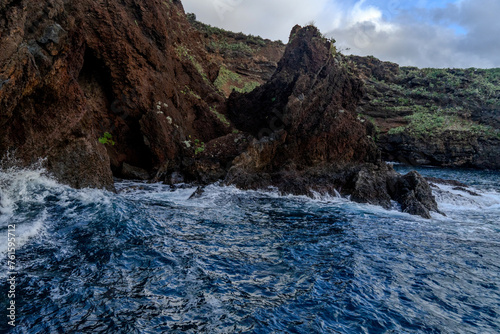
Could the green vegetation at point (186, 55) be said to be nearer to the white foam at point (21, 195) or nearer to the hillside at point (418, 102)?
the hillside at point (418, 102)

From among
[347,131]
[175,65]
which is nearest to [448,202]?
[347,131]

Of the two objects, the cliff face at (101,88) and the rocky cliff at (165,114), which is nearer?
the cliff face at (101,88)

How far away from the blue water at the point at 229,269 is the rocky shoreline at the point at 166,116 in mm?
2024

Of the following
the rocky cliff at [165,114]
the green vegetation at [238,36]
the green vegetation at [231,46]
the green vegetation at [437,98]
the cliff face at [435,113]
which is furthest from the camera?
the green vegetation at [238,36]

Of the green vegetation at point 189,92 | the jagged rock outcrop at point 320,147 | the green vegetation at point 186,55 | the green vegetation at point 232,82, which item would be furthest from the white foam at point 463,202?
the green vegetation at point 232,82

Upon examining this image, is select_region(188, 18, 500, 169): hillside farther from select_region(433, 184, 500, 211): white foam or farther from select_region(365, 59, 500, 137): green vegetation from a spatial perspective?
select_region(433, 184, 500, 211): white foam

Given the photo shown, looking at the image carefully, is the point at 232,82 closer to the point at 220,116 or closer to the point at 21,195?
the point at 220,116

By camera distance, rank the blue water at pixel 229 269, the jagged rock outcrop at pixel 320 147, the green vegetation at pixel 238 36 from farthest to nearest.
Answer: the green vegetation at pixel 238 36 → the jagged rock outcrop at pixel 320 147 → the blue water at pixel 229 269

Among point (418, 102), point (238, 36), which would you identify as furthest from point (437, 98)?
point (238, 36)

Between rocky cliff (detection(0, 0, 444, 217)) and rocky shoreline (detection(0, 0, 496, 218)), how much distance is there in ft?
0.17

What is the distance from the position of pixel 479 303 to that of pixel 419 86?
55.1m

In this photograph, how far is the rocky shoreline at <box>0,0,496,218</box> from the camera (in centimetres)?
922

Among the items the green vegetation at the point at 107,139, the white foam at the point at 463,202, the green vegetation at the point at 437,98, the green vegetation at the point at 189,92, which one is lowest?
the green vegetation at the point at 107,139

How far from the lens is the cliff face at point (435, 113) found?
116ft
